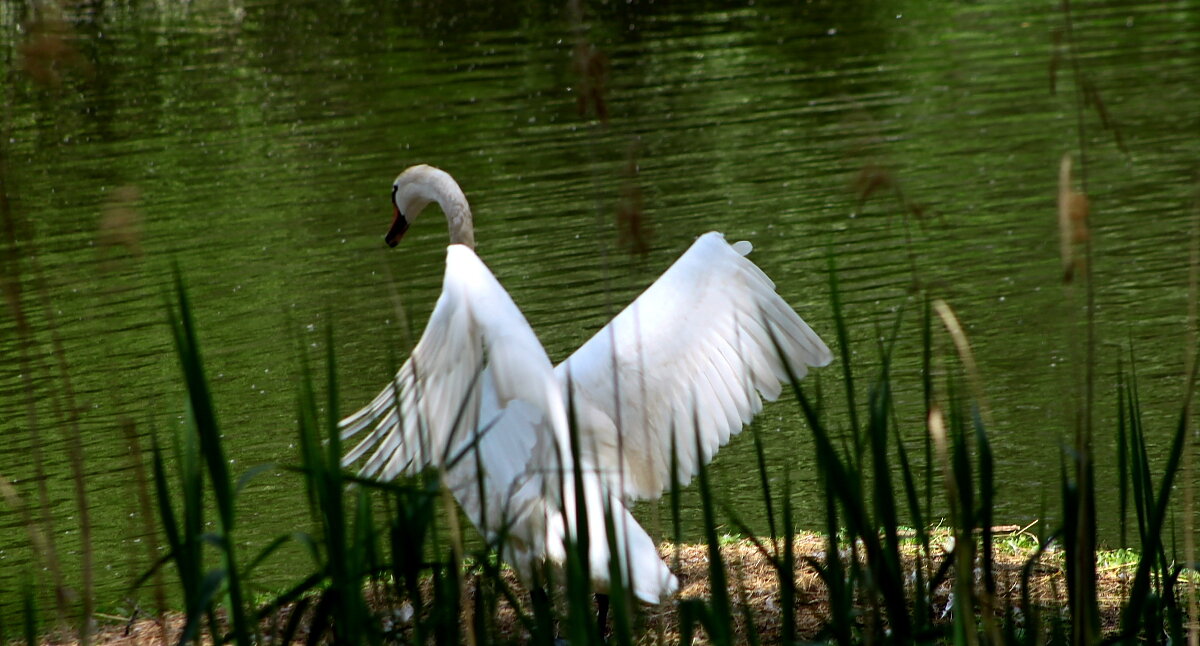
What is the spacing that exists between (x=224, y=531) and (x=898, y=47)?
1543cm

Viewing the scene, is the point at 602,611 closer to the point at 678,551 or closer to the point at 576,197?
the point at 678,551

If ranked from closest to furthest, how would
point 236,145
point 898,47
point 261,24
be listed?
point 236,145, point 898,47, point 261,24

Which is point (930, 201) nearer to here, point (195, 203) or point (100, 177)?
point (195, 203)

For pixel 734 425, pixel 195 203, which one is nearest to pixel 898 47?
pixel 195 203

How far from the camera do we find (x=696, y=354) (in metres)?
4.69

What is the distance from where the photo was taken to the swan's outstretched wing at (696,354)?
4594mm

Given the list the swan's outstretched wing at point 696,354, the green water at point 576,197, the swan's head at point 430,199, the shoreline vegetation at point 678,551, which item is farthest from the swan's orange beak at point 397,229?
the shoreline vegetation at point 678,551

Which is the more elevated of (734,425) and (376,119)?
(376,119)

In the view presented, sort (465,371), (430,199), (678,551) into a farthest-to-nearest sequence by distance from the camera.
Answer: (430,199), (465,371), (678,551)

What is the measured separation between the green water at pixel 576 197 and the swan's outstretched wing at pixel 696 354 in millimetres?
287

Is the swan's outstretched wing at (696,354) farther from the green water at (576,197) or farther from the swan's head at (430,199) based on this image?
the swan's head at (430,199)

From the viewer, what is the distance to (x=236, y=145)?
15492mm

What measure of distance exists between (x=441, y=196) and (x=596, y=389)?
1.53 metres

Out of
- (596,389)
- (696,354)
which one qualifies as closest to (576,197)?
(696,354)
